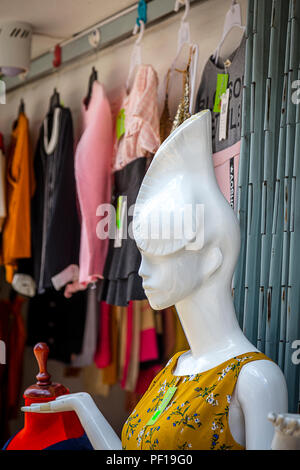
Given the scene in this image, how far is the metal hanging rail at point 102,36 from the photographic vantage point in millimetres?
2730

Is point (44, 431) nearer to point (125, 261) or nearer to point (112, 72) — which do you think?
point (125, 261)

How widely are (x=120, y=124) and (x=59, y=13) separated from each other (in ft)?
2.31

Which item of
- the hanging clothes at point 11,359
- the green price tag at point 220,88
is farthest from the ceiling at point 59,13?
the hanging clothes at point 11,359

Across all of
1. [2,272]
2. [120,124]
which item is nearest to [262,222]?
[120,124]

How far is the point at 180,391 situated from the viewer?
4.76 ft

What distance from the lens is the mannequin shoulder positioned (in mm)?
1268

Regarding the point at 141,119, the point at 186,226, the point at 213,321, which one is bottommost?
the point at 213,321

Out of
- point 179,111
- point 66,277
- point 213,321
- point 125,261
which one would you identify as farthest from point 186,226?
point 66,277

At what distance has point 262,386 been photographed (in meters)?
1.28

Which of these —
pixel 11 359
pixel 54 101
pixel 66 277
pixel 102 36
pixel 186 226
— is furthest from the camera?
pixel 11 359

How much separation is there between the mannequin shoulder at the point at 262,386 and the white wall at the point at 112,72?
4.28 feet

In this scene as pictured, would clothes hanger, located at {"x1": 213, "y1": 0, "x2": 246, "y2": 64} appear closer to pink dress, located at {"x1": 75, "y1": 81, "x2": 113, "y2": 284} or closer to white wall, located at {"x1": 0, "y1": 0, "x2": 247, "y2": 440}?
white wall, located at {"x1": 0, "y1": 0, "x2": 247, "y2": 440}
